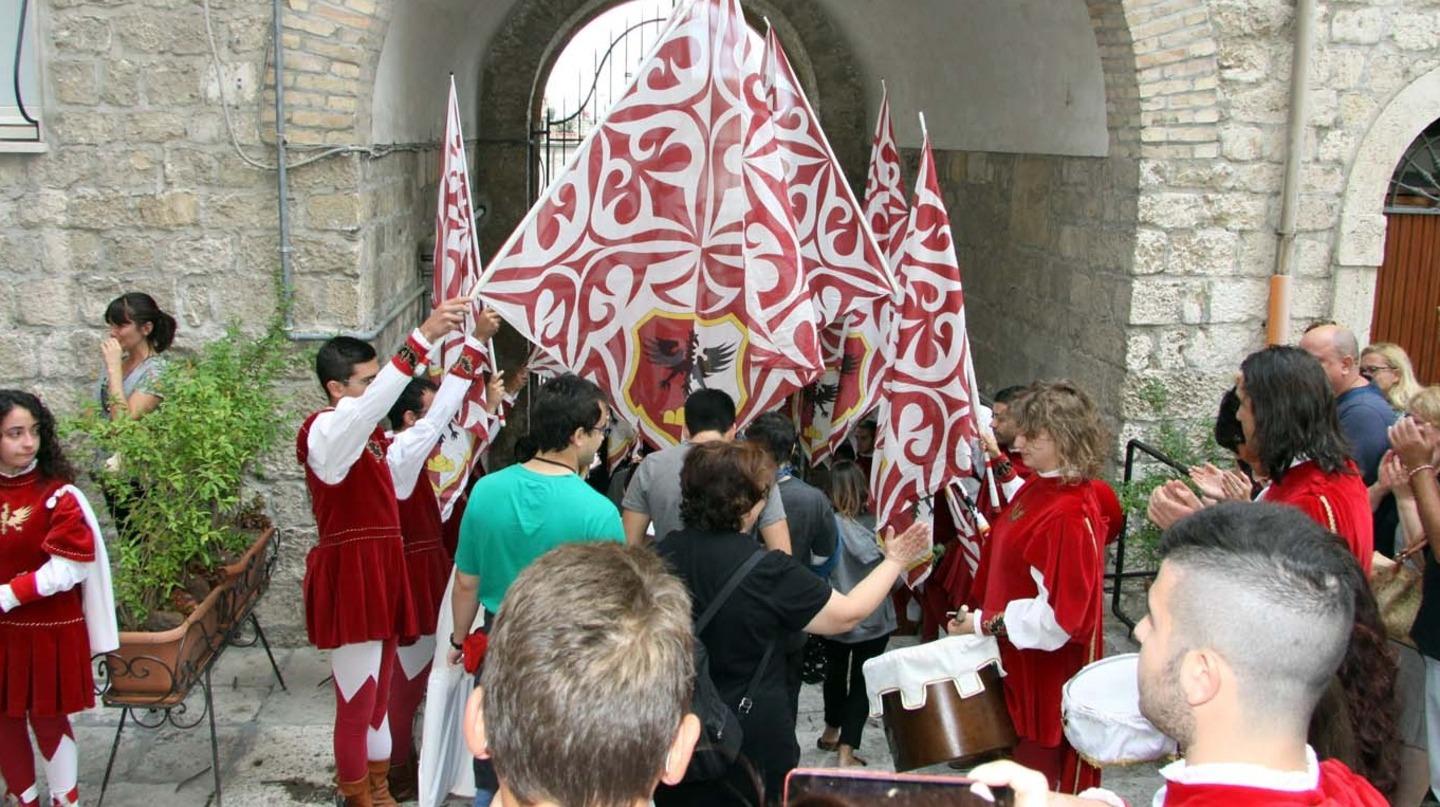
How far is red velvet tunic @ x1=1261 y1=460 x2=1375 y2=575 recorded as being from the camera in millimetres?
3654

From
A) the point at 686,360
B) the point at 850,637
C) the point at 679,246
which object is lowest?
the point at 850,637

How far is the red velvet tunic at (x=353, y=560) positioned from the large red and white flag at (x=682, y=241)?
74 cm

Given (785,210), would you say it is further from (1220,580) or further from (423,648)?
(1220,580)

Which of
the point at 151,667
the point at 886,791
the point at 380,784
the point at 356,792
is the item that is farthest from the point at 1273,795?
the point at 151,667

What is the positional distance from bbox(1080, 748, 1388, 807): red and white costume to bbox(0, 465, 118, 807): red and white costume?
3.41 meters

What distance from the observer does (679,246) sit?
460 cm

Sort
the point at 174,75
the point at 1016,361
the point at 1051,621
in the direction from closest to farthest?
the point at 1051,621 → the point at 174,75 → the point at 1016,361

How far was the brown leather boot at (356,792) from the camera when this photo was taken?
14.7 ft

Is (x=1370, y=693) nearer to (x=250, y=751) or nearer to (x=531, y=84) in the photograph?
(x=250, y=751)

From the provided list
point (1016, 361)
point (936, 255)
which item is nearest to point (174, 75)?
point (936, 255)

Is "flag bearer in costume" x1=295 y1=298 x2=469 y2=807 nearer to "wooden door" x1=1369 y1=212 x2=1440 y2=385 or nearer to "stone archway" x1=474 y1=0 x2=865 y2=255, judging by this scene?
"wooden door" x1=1369 y1=212 x2=1440 y2=385

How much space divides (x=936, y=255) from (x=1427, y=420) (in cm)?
185

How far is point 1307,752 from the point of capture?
2037 millimetres

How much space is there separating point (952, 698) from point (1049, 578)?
54cm
